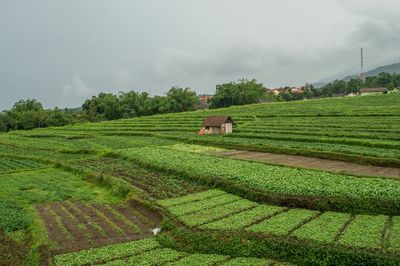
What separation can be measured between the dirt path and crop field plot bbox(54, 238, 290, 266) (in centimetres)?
1423

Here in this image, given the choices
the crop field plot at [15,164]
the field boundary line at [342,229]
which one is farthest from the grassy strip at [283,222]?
the crop field plot at [15,164]

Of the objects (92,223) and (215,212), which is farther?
(92,223)

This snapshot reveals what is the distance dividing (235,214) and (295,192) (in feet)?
13.4

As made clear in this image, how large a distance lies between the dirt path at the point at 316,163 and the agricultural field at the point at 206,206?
0.94 meters

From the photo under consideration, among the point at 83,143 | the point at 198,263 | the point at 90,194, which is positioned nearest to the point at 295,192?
the point at 198,263

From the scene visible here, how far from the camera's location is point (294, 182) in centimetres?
2661

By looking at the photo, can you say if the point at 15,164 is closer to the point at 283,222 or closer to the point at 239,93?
the point at 283,222

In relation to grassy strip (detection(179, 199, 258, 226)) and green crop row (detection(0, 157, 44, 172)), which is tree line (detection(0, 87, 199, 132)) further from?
grassy strip (detection(179, 199, 258, 226))

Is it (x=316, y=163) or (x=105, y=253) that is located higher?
(x=316, y=163)

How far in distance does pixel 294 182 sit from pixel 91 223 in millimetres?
12865

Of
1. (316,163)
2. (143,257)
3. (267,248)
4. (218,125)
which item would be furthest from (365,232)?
(218,125)

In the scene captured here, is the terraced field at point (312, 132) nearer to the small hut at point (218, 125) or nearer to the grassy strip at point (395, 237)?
the small hut at point (218, 125)

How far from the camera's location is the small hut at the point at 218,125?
56906 millimetres

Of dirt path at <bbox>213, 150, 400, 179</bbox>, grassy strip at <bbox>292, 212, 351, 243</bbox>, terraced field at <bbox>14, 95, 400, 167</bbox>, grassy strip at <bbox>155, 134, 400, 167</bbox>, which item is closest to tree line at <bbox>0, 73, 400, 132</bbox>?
terraced field at <bbox>14, 95, 400, 167</bbox>
